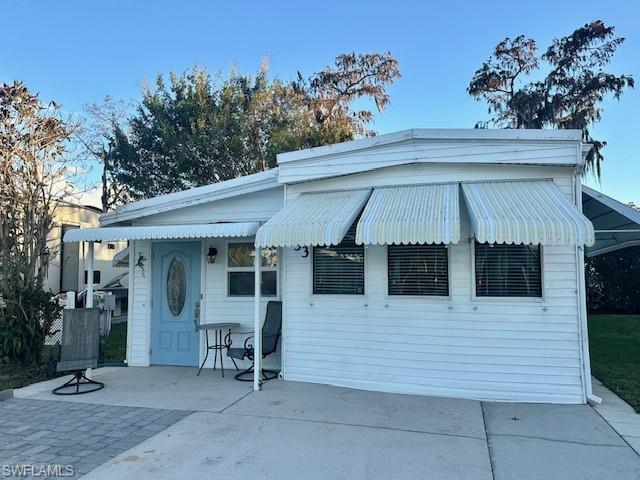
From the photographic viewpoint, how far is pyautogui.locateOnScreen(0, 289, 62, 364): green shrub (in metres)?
8.31

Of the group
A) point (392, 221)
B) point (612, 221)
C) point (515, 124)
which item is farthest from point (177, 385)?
point (515, 124)

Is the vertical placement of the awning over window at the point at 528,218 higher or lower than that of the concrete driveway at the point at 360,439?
higher

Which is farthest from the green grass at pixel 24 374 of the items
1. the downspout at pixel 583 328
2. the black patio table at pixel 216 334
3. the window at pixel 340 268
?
the downspout at pixel 583 328

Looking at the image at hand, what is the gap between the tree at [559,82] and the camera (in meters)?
17.6

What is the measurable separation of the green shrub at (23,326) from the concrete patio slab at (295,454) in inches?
189

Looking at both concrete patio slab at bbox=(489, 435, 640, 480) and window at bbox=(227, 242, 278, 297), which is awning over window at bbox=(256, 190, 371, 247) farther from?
concrete patio slab at bbox=(489, 435, 640, 480)

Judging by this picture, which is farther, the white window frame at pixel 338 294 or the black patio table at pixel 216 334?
the black patio table at pixel 216 334

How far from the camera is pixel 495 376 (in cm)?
646

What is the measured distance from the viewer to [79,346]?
7.21 m

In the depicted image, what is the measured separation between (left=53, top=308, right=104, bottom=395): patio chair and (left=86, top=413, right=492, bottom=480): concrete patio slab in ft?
8.52

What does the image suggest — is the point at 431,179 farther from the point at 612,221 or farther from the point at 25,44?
the point at 25,44

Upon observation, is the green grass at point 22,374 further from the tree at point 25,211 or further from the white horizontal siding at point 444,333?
the white horizontal siding at point 444,333

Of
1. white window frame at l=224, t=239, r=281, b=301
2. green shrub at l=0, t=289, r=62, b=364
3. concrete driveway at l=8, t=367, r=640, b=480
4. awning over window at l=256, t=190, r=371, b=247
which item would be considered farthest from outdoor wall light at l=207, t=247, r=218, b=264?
green shrub at l=0, t=289, r=62, b=364

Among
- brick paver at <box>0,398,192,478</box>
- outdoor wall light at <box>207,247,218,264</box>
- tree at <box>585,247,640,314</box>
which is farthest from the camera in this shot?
tree at <box>585,247,640,314</box>
